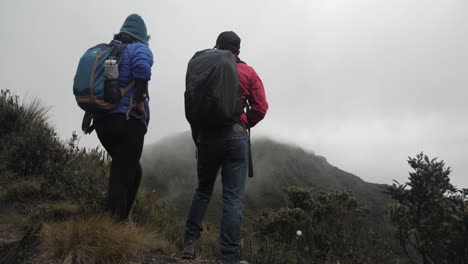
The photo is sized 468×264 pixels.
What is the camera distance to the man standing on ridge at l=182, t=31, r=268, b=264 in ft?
11.3

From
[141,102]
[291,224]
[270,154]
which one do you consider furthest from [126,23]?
[270,154]

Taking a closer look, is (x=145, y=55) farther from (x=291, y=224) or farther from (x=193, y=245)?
(x=291, y=224)

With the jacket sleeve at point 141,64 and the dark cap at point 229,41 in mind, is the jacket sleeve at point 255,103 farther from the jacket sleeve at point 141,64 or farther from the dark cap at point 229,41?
the jacket sleeve at point 141,64

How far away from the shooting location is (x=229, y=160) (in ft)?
11.8

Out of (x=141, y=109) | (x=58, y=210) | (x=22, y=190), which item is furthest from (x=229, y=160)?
(x=22, y=190)

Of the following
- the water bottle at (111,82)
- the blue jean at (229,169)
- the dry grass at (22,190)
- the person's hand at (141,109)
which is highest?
the water bottle at (111,82)

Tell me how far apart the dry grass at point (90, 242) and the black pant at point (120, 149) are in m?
0.25

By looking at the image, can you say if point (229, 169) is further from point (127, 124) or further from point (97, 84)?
point (97, 84)

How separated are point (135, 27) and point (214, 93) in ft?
3.80

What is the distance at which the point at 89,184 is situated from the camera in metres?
4.89

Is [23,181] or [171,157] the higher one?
[171,157]

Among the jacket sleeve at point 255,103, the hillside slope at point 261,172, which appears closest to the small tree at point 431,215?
the jacket sleeve at point 255,103

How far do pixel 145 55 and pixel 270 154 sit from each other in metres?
155

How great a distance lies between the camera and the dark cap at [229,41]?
3.98 m
